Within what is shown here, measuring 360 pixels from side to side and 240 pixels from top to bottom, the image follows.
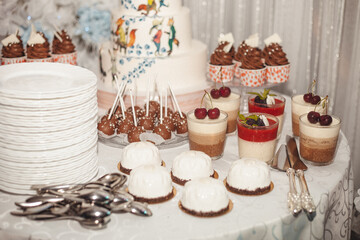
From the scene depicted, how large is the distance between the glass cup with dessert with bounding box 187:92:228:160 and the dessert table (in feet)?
0.37

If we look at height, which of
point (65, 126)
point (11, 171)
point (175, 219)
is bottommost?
point (175, 219)

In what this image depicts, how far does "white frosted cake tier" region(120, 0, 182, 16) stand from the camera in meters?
2.73

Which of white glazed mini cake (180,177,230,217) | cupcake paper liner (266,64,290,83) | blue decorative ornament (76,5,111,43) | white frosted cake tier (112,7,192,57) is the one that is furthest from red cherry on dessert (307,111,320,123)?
blue decorative ornament (76,5,111,43)

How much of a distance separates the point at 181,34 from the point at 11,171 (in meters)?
1.45

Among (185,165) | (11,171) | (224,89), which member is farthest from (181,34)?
(11,171)

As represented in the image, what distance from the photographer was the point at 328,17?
329cm

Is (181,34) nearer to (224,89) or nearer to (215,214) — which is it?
(224,89)

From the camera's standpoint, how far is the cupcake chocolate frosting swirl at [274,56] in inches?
112

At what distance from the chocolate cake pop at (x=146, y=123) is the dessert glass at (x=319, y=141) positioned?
0.71 meters

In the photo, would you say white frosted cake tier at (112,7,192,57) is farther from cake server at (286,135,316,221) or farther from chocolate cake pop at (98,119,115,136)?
cake server at (286,135,316,221)

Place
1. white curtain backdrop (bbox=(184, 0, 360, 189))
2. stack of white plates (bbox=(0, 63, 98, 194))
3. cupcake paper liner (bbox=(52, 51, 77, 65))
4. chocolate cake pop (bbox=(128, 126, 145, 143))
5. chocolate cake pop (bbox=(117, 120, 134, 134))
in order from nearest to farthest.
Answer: stack of white plates (bbox=(0, 63, 98, 194)), chocolate cake pop (bbox=(128, 126, 145, 143)), chocolate cake pop (bbox=(117, 120, 134, 134)), cupcake paper liner (bbox=(52, 51, 77, 65)), white curtain backdrop (bbox=(184, 0, 360, 189))

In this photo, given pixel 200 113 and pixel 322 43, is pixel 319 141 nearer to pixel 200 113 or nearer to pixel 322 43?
pixel 200 113

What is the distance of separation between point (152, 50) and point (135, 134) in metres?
0.77

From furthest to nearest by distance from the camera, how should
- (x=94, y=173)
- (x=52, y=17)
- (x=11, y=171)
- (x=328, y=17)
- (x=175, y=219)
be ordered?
(x=52, y=17), (x=328, y=17), (x=94, y=173), (x=11, y=171), (x=175, y=219)
